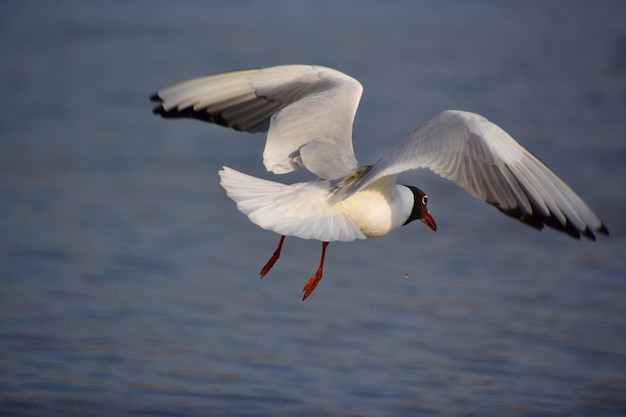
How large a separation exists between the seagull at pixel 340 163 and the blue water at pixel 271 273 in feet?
3.10

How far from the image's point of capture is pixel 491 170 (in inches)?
210

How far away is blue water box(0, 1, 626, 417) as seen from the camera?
6.43 meters

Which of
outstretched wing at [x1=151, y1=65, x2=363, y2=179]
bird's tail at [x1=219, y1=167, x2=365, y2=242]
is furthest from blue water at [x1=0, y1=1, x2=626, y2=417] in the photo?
outstretched wing at [x1=151, y1=65, x2=363, y2=179]

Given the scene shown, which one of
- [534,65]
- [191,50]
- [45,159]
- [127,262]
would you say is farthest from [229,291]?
[534,65]

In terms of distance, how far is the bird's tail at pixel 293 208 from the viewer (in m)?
5.36

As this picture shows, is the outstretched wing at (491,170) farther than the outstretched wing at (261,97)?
No

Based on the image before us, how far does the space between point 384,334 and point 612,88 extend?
27.2 ft

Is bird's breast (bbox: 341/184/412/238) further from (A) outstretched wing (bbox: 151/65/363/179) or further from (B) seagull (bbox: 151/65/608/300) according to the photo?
(A) outstretched wing (bbox: 151/65/363/179)

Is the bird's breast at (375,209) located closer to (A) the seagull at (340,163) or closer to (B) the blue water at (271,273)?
(A) the seagull at (340,163)

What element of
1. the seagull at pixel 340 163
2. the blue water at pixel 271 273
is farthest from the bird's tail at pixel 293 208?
the blue water at pixel 271 273

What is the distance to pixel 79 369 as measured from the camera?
257 inches

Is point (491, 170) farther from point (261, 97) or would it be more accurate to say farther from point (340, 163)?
point (261, 97)

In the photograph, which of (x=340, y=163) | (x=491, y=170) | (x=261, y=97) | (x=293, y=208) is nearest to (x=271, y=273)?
(x=261, y=97)

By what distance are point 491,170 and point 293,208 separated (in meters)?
0.93
